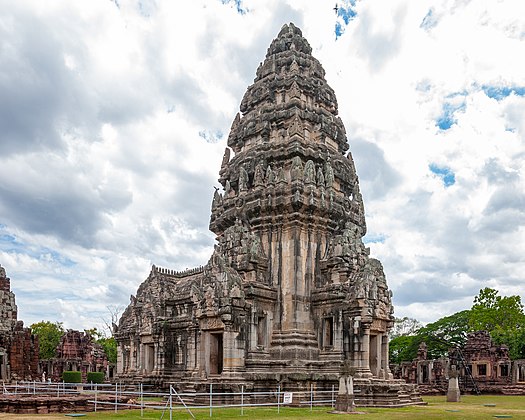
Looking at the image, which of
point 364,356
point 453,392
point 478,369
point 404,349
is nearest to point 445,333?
point 404,349

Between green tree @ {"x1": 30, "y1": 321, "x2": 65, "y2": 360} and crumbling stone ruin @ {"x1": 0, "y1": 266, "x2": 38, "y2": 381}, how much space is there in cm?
3892

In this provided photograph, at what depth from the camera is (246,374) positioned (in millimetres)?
24891

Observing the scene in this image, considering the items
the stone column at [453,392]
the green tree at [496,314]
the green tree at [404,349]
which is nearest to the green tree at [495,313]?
the green tree at [496,314]

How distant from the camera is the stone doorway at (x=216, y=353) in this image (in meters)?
26.4

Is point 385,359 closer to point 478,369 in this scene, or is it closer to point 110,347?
point 478,369

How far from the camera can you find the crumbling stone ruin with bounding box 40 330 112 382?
56.3 metres

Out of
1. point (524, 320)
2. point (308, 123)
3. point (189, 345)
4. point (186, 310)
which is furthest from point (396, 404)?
point (524, 320)

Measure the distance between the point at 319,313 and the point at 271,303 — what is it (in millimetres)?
2352

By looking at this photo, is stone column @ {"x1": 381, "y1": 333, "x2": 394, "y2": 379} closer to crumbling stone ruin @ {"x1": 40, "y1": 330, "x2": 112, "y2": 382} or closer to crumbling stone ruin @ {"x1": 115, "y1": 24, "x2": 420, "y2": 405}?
crumbling stone ruin @ {"x1": 115, "y1": 24, "x2": 420, "y2": 405}

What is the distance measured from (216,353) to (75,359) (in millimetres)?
35755

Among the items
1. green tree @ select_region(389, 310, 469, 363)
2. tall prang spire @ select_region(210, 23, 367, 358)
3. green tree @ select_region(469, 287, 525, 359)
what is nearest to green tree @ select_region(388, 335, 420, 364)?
green tree @ select_region(389, 310, 469, 363)

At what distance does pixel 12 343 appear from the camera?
32562 mm

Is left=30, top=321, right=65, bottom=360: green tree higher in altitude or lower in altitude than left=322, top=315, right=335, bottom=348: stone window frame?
lower

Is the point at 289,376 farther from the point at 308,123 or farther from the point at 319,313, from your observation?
the point at 308,123
